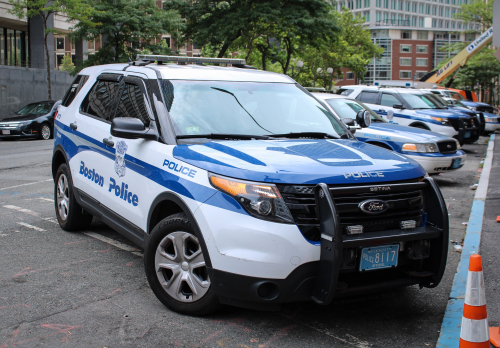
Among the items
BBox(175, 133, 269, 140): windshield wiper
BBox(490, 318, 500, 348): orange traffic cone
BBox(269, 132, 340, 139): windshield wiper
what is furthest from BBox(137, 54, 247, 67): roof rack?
BBox(490, 318, 500, 348): orange traffic cone

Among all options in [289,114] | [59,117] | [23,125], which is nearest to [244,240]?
[289,114]

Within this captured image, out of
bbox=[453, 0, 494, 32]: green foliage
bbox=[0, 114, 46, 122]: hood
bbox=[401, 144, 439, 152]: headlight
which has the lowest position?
bbox=[401, 144, 439, 152]: headlight

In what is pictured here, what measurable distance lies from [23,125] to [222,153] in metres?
18.2

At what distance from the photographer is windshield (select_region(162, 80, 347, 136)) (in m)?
4.45

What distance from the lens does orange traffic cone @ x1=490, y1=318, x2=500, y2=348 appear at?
3.39 metres

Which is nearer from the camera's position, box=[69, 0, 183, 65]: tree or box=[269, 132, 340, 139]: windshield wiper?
box=[269, 132, 340, 139]: windshield wiper

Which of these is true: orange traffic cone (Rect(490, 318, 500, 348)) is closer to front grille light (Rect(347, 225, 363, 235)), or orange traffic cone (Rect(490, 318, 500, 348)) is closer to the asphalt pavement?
the asphalt pavement

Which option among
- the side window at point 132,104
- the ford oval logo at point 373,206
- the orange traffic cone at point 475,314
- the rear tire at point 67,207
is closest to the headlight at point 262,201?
the ford oval logo at point 373,206

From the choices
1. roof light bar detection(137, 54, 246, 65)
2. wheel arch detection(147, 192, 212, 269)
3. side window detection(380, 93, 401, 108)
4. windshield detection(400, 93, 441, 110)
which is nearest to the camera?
wheel arch detection(147, 192, 212, 269)

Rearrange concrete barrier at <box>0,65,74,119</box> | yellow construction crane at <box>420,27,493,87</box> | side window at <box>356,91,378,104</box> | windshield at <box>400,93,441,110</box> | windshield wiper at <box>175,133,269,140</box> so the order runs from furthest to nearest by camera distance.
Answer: concrete barrier at <box>0,65,74,119</box>, yellow construction crane at <box>420,27,493,87</box>, windshield at <box>400,93,441,110</box>, side window at <box>356,91,378,104</box>, windshield wiper at <box>175,133,269,140</box>

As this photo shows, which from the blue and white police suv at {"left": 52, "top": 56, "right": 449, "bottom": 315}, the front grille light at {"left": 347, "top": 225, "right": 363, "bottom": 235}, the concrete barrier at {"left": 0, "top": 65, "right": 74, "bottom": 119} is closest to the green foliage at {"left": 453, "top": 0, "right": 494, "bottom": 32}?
the concrete barrier at {"left": 0, "top": 65, "right": 74, "bottom": 119}

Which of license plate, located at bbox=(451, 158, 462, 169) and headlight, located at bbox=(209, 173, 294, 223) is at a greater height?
headlight, located at bbox=(209, 173, 294, 223)

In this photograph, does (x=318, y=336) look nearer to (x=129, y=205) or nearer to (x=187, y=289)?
(x=187, y=289)

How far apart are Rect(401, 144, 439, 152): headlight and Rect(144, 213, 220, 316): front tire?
6.88m
